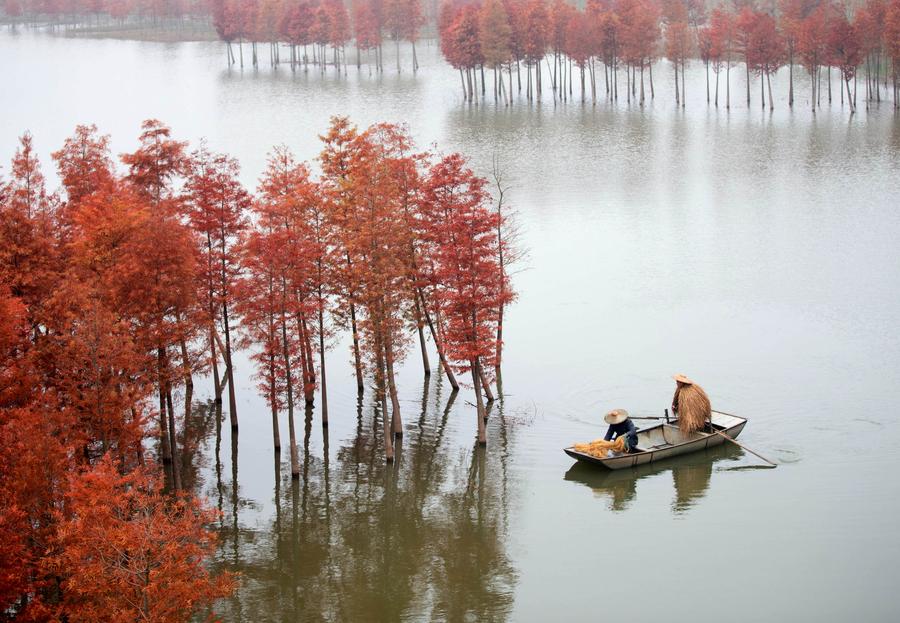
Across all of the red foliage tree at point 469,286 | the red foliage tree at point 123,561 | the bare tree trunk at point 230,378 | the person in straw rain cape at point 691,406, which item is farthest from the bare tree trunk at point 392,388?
the red foliage tree at point 123,561

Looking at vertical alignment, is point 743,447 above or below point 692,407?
below

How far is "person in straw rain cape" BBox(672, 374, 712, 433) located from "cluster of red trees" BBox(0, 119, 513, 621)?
661 cm

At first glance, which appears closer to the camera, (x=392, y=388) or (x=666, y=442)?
(x=666, y=442)

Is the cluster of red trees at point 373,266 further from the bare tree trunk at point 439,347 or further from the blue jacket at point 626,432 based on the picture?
the blue jacket at point 626,432

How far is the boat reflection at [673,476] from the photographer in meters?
31.9

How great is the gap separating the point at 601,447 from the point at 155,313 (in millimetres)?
14529

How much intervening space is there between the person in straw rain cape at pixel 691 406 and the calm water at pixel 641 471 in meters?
1.15

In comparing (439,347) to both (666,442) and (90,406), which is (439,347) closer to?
(666,442)

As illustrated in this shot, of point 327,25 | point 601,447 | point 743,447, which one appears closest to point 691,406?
point 743,447

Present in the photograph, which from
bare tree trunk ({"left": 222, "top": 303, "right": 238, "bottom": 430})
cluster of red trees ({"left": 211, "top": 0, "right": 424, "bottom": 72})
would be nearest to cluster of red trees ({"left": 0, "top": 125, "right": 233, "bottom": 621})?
bare tree trunk ({"left": 222, "top": 303, "right": 238, "bottom": 430})

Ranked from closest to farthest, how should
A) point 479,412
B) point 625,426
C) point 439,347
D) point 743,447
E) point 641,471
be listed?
1. point 743,447
2. point 641,471
3. point 625,426
4. point 479,412
5. point 439,347

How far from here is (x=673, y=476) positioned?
33250 millimetres

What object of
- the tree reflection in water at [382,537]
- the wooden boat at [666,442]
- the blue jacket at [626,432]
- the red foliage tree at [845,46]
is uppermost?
the red foliage tree at [845,46]

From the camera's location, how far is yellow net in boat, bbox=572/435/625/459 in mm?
33281
